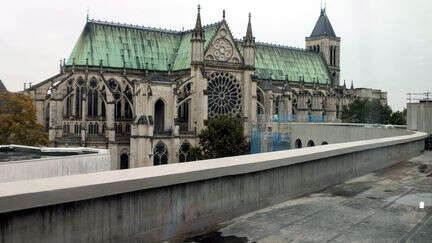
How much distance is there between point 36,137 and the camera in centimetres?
3831

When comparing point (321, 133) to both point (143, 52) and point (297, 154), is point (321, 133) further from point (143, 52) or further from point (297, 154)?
point (297, 154)

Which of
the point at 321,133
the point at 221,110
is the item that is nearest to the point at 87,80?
the point at 221,110

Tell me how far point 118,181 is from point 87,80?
5105 centimetres

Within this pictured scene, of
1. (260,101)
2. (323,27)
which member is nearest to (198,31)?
(260,101)

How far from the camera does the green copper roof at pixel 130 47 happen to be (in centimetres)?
5853

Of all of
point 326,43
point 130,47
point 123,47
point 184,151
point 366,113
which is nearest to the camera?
point 184,151

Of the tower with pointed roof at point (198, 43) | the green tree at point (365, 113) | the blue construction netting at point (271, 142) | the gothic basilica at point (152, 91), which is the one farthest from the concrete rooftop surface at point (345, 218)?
the green tree at point (365, 113)

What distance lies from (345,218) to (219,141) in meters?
40.2

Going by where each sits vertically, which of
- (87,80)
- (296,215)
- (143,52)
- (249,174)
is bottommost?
(296,215)

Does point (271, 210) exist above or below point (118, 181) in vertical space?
below

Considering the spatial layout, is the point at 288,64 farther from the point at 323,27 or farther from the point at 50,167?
the point at 50,167

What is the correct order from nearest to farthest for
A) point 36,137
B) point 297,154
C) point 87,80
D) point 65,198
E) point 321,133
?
point 65,198
point 297,154
point 36,137
point 321,133
point 87,80

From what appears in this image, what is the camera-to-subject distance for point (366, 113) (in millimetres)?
73188

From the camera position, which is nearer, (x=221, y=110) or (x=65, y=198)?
(x=65, y=198)
